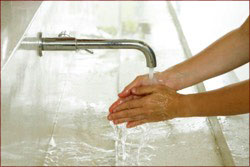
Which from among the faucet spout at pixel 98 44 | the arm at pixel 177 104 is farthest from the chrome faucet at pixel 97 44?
the arm at pixel 177 104

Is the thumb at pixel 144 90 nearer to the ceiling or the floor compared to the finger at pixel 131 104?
nearer to the ceiling

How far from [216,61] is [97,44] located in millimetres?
463

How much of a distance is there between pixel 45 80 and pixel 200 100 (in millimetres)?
617

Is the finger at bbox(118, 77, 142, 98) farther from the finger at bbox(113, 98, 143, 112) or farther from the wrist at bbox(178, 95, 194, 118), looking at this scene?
the wrist at bbox(178, 95, 194, 118)

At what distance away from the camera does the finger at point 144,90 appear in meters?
1.34

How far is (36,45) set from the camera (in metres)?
1.30

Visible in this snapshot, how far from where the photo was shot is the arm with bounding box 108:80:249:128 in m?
1.16

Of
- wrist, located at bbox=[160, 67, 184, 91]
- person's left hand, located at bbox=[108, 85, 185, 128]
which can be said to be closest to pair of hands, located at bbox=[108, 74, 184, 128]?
person's left hand, located at bbox=[108, 85, 185, 128]

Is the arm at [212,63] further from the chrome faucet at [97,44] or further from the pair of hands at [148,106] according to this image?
the chrome faucet at [97,44]

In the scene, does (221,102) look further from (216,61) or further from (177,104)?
(216,61)

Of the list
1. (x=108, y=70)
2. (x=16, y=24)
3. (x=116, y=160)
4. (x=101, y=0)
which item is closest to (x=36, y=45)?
(x=16, y=24)

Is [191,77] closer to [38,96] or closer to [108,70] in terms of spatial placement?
[38,96]

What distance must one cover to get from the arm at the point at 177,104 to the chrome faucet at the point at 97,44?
112 mm

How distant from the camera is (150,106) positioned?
Answer: 132 cm
